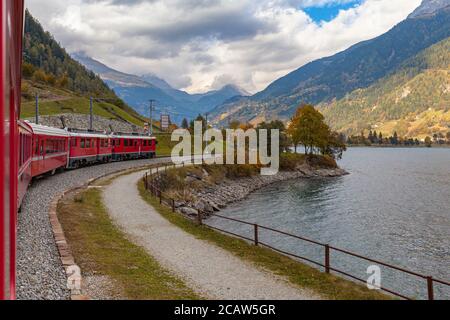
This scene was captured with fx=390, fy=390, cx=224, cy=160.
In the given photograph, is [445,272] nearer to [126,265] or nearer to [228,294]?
[228,294]

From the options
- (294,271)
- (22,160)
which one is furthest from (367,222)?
(22,160)

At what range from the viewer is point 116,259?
1362 cm

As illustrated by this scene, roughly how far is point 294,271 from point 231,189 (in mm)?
39163

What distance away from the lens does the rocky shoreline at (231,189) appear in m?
37.8

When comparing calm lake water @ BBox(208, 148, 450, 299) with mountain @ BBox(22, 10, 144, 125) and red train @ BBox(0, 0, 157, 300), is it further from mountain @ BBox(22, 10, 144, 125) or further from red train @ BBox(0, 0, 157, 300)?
mountain @ BBox(22, 10, 144, 125)

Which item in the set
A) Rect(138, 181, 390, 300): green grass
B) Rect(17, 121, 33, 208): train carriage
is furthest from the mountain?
Rect(138, 181, 390, 300): green grass

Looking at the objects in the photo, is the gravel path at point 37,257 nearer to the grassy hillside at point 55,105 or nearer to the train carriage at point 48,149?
the train carriage at point 48,149

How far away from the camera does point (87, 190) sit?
28062 millimetres

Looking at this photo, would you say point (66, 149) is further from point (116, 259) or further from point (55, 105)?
point (55, 105)

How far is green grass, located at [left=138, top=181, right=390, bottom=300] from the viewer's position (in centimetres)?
1165

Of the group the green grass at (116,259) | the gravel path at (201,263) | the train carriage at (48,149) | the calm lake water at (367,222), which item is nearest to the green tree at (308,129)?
the calm lake water at (367,222)

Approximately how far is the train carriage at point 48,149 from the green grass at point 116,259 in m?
6.38

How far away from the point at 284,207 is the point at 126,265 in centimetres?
3048
